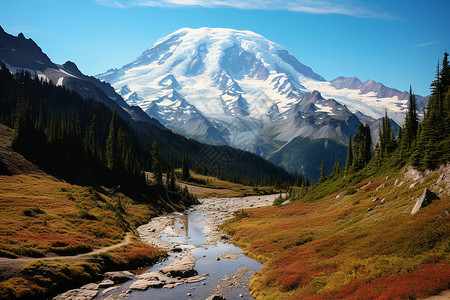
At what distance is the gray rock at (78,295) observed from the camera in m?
30.0

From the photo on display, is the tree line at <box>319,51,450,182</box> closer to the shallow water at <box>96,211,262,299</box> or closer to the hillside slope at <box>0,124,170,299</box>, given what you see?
the shallow water at <box>96,211,262,299</box>

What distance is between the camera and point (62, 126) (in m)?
Result: 123

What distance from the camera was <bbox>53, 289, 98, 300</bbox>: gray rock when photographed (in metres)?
30.0

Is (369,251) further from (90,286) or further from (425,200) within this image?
(90,286)

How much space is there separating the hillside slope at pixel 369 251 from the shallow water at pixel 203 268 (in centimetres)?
217

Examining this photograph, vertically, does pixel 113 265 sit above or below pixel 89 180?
below

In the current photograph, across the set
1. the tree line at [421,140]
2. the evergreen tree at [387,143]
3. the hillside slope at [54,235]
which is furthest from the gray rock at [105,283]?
the evergreen tree at [387,143]

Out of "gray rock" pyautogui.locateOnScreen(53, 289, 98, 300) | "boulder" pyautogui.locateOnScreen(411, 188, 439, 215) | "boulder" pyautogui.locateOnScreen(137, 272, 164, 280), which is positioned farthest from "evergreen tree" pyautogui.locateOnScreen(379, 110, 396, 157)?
"gray rock" pyautogui.locateOnScreen(53, 289, 98, 300)

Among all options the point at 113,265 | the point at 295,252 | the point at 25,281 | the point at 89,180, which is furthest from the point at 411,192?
the point at 89,180

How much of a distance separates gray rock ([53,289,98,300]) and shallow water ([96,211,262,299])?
78 cm

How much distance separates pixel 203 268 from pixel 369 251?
70.3 ft

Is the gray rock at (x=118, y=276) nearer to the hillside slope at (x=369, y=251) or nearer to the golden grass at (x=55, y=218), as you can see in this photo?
the golden grass at (x=55, y=218)

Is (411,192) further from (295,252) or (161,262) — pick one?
(161,262)

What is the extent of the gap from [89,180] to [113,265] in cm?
7293
